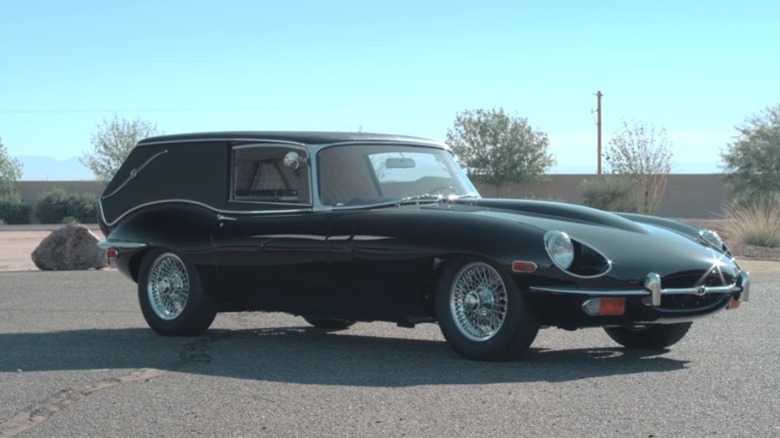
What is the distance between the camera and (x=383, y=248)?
8.11 metres

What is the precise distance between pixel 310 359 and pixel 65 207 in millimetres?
49060

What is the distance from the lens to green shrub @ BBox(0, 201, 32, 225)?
182 ft

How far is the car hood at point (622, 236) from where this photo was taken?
7.50m

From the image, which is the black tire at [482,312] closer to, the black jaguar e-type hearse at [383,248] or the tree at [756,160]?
the black jaguar e-type hearse at [383,248]

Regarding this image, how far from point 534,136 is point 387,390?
5424cm

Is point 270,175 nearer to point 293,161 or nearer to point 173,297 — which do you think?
point 293,161

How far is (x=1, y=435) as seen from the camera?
5.71 metres

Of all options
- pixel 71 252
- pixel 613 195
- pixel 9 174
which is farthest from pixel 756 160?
pixel 9 174

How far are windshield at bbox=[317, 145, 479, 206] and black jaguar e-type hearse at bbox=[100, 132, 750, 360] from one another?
0.01m

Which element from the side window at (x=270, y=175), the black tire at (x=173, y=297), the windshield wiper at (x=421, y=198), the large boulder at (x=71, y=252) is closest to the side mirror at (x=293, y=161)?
the side window at (x=270, y=175)

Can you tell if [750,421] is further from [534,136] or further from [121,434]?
[534,136]

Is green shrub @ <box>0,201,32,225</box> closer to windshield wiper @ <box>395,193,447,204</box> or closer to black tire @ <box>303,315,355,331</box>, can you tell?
black tire @ <box>303,315,355,331</box>

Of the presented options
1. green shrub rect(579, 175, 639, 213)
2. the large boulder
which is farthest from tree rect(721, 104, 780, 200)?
the large boulder

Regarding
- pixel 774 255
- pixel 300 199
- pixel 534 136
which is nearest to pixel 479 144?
pixel 534 136
